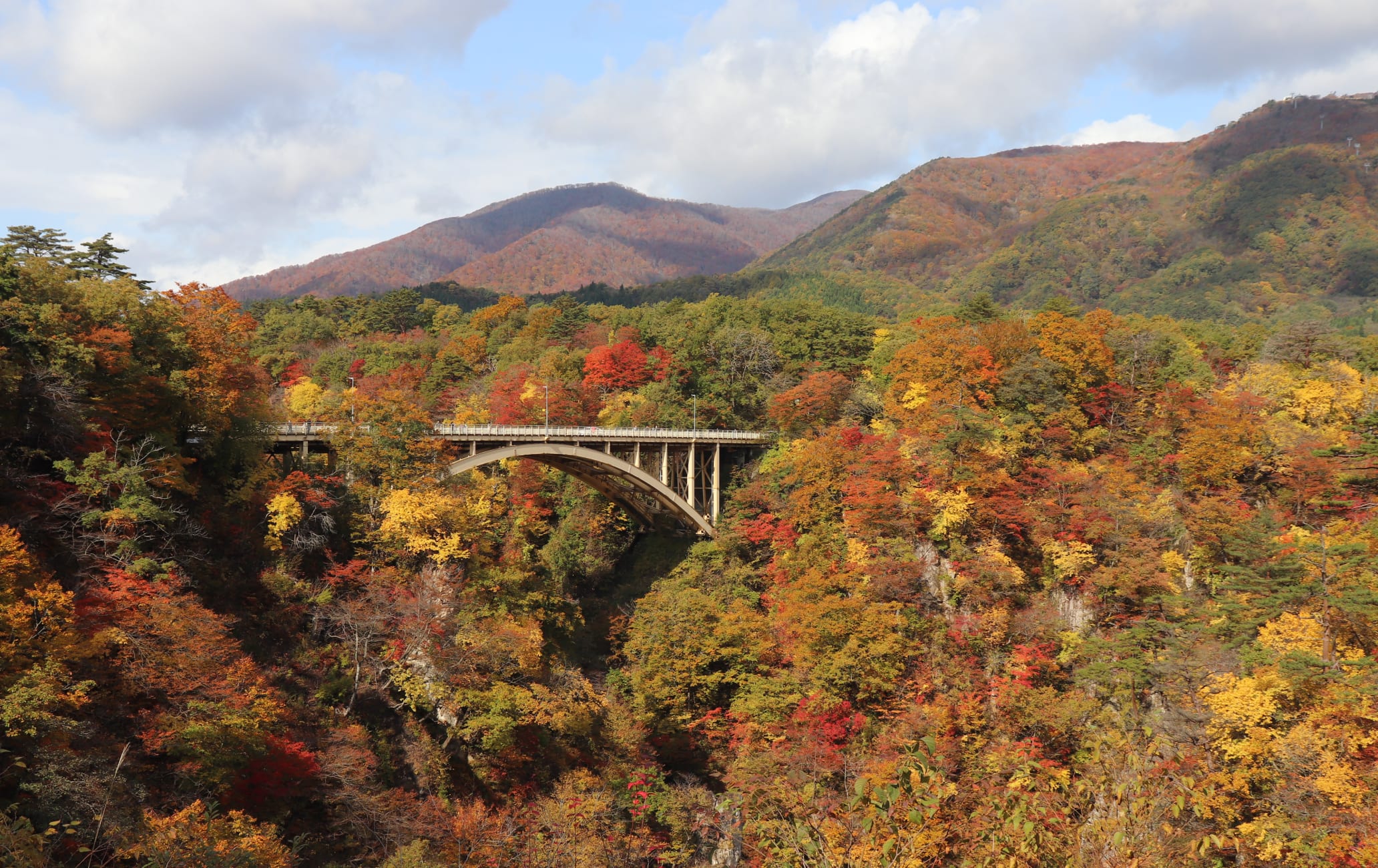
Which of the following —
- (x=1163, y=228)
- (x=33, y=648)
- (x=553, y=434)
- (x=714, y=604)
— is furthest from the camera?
(x=1163, y=228)

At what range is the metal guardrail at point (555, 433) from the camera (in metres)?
27.4

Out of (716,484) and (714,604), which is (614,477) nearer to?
(716,484)

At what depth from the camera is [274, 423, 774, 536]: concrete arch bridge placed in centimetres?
2927

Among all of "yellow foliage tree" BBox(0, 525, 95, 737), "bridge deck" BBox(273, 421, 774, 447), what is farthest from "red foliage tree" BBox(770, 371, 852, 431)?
"yellow foliage tree" BBox(0, 525, 95, 737)

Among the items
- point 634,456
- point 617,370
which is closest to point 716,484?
point 634,456

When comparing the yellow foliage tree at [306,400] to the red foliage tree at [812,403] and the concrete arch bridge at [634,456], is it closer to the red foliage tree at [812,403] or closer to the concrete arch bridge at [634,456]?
the concrete arch bridge at [634,456]

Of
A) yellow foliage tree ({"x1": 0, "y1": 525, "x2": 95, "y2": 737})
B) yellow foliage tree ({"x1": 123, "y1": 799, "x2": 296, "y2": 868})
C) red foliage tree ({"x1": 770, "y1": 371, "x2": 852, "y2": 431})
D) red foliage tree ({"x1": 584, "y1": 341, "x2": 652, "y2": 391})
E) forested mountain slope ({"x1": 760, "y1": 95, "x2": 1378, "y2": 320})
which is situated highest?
forested mountain slope ({"x1": 760, "y1": 95, "x2": 1378, "y2": 320})

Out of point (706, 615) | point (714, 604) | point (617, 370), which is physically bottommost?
point (706, 615)

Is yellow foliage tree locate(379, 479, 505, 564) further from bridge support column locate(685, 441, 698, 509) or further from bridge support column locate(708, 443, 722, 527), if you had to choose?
bridge support column locate(708, 443, 722, 527)

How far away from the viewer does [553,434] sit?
106 ft

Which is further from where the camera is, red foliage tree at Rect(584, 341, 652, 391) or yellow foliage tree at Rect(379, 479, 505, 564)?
red foliage tree at Rect(584, 341, 652, 391)

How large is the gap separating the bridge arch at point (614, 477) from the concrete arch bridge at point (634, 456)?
0.03m

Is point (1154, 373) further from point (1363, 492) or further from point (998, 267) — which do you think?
point (998, 267)

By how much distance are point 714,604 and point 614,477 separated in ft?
31.0
